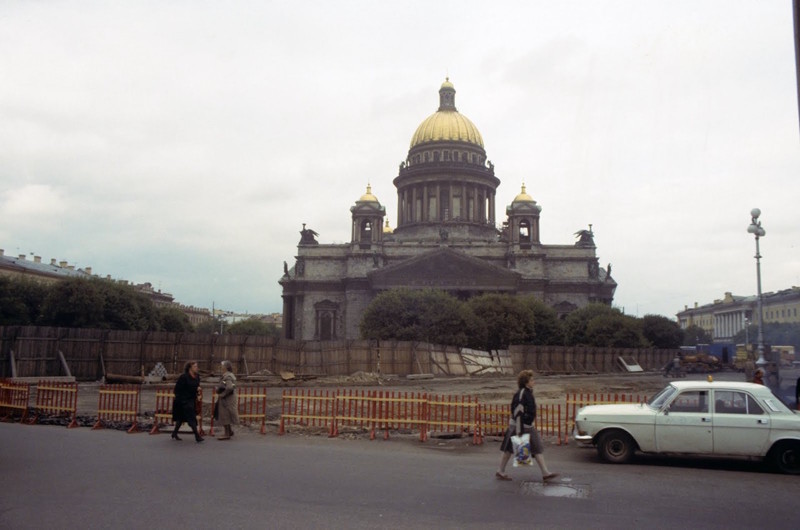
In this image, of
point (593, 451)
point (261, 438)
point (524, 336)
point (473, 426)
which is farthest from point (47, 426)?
point (524, 336)

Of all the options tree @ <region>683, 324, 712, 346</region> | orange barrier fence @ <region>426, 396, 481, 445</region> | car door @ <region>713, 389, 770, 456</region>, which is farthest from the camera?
tree @ <region>683, 324, 712, 346</region>

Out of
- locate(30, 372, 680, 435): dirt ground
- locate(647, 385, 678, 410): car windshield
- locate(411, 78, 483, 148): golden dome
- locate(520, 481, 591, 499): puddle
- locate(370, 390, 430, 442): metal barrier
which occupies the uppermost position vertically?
locate(411, 78, 483, 148): golden dome

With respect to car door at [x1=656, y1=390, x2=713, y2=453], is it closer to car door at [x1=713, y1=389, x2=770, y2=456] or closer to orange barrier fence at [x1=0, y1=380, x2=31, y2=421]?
car door at [x1=713, y1=389, x2=770, y2=456]

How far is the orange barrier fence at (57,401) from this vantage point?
1664 centimetres

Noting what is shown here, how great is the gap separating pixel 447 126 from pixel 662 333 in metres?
35.7

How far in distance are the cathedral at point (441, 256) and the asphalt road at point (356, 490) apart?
182 ft

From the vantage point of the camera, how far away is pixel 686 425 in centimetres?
1133

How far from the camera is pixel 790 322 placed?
181ft

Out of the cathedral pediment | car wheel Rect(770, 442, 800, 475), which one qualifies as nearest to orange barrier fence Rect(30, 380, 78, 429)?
car wheel Rect(770, 442, 800, 475)

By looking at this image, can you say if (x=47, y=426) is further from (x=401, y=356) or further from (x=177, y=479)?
(x=401, y=356)

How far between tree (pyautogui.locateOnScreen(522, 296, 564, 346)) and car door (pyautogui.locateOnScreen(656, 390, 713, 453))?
152 ft

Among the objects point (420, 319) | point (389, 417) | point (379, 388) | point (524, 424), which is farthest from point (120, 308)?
point (524, 424)

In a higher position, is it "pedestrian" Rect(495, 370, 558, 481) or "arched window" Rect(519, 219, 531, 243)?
"arched window" Rect(519, 219, 531, 243)

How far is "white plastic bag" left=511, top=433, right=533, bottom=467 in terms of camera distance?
988 centimetres
